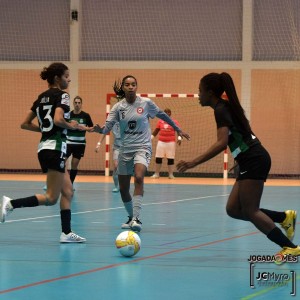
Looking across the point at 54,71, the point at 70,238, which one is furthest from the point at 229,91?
the point at 70,238

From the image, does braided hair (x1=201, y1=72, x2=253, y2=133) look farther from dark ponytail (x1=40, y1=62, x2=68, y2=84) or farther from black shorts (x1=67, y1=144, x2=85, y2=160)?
black shorts (x1=67, y1=144, x2=85, y2=160)

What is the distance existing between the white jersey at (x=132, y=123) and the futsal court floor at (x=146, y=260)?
1.17m

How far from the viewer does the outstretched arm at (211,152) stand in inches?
287

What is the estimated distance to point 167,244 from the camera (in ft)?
31.4

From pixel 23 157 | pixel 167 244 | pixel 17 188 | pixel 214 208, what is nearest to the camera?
pixel 167 244

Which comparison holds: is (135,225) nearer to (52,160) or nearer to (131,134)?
(131,134)

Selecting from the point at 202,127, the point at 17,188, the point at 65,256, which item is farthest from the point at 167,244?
the point at 202,127

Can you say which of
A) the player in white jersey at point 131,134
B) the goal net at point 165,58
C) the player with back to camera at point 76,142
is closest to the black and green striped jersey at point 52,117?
the player in white jersey at point 131,134

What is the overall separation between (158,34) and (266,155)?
22283mm

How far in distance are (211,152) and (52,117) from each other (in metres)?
2.55

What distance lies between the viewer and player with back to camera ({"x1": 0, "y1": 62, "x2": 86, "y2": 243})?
30.0ft

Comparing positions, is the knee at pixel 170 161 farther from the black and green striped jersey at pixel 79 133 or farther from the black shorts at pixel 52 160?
the black shorts at pixel 52 160

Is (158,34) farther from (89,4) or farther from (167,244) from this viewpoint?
(167,244)

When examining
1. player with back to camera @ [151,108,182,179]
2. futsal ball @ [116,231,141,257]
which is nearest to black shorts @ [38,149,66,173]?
futsal ball @ [116,231,141,257]
